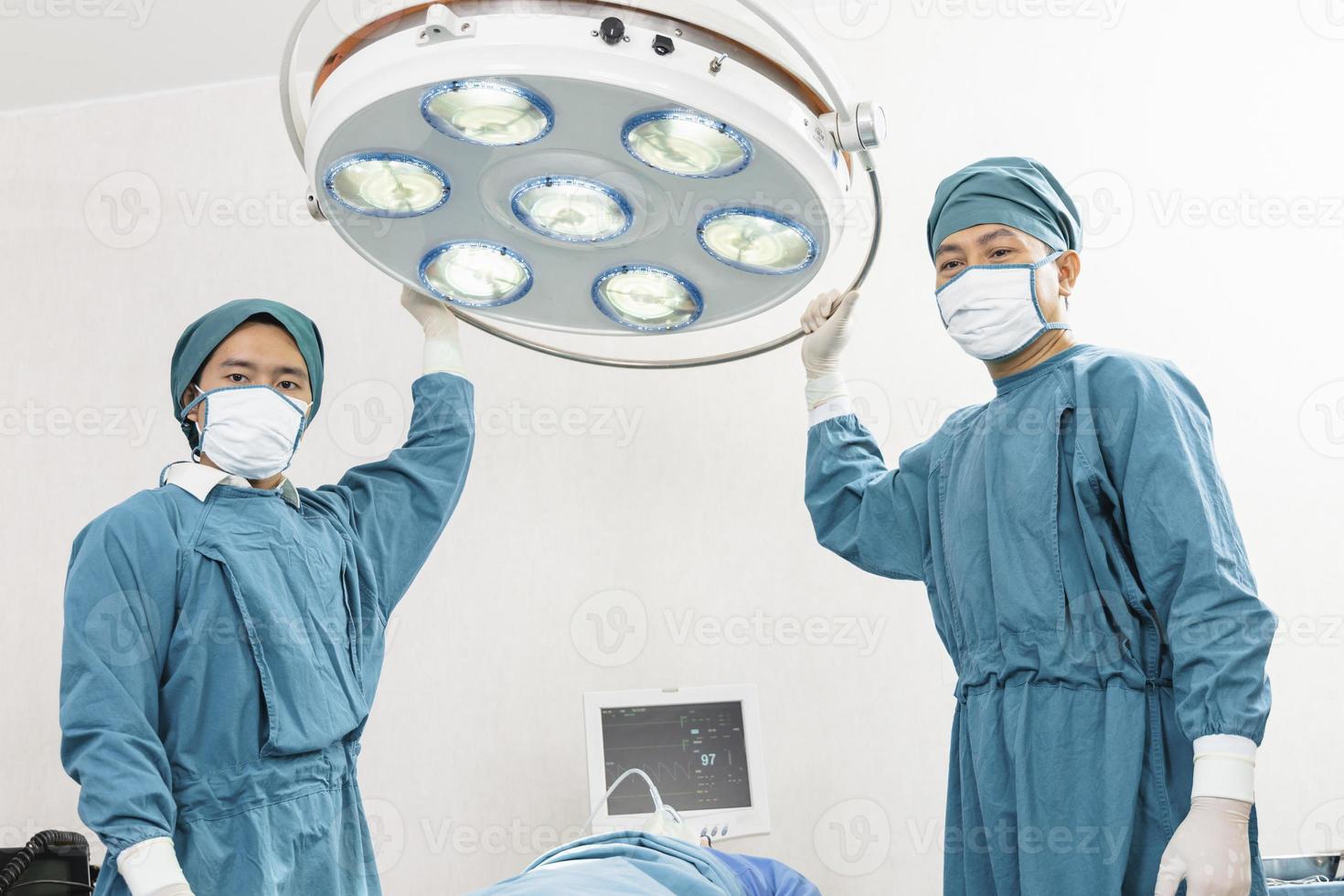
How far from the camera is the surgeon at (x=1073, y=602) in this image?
1.45 meters

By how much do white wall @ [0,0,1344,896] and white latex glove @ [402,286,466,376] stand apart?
1.09m

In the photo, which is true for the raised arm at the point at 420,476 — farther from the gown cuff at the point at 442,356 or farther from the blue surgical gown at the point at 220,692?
the blue surgical gown at the point at 220,692

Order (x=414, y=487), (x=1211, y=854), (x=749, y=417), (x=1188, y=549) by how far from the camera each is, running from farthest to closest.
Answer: (x=749, y=417), (x=414, y=487), (x=1188, y=549), (x=1211, y=854)

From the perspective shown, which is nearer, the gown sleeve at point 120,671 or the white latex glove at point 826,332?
the gown sleeve at point 120,671

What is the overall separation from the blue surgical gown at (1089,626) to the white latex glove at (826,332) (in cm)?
47

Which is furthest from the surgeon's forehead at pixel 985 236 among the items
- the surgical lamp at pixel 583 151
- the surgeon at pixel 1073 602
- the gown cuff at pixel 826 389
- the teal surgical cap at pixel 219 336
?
the teal surgical cap at pixel 219 336

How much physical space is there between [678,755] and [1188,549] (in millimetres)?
1639

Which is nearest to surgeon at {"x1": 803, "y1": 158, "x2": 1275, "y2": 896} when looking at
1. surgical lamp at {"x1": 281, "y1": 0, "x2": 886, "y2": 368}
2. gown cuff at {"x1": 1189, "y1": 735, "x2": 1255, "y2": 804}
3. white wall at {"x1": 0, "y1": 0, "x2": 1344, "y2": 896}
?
gown cuff at {"x1": 1189, "y1": 735, "x2": 1255, "y2": 804}

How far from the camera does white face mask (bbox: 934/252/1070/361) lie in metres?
1.81

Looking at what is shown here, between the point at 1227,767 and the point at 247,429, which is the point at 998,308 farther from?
the point at 247,429

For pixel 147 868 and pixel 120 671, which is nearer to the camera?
pixel 147 868

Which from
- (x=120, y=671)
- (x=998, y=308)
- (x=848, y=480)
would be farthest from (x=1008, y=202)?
(x=120, y=671)

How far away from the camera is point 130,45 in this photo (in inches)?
136

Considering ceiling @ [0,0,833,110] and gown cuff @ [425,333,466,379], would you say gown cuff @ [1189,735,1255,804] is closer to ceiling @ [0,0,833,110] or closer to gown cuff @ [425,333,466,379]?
gown cuff @ [425,333,466,379]
